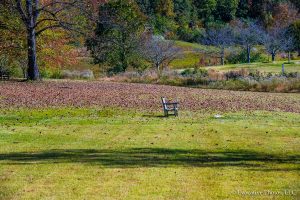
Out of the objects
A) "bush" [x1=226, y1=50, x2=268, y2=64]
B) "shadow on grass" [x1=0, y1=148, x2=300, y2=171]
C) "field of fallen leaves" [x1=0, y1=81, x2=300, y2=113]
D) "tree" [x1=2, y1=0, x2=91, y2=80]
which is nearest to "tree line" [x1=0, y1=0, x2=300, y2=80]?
"tree" [x1=2, y1=0, x2=91, y2=80]

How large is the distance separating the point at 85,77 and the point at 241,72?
1538 cm

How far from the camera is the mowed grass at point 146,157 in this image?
9.45 metres

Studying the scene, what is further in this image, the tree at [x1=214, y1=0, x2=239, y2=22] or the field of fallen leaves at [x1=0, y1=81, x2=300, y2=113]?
the tree at [x1=214, y1=0, x2=239, y2=22]

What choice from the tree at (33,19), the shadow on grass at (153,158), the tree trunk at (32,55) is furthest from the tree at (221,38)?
the shadow on grass at (153,158)

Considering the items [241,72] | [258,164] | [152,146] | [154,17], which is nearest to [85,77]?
[241,72]

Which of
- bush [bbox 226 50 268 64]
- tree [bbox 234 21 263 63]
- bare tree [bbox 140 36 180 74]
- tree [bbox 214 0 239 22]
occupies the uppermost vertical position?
tree [bbox 214 0 239 22]

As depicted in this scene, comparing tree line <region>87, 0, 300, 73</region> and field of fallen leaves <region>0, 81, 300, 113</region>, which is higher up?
tree line <region>87, 0, 300, 73</region>

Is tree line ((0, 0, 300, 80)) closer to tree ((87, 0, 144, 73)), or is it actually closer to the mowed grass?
tree ((87, 0, 144, 73))

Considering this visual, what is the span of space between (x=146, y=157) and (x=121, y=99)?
16319 mm

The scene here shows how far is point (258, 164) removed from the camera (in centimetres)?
1186

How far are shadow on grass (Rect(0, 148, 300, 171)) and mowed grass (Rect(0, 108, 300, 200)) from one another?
0.02 metres

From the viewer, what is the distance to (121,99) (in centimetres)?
2877

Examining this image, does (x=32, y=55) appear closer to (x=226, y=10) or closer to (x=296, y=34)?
(x=296, y=34)

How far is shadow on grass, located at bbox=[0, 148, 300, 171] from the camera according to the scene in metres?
11.7
